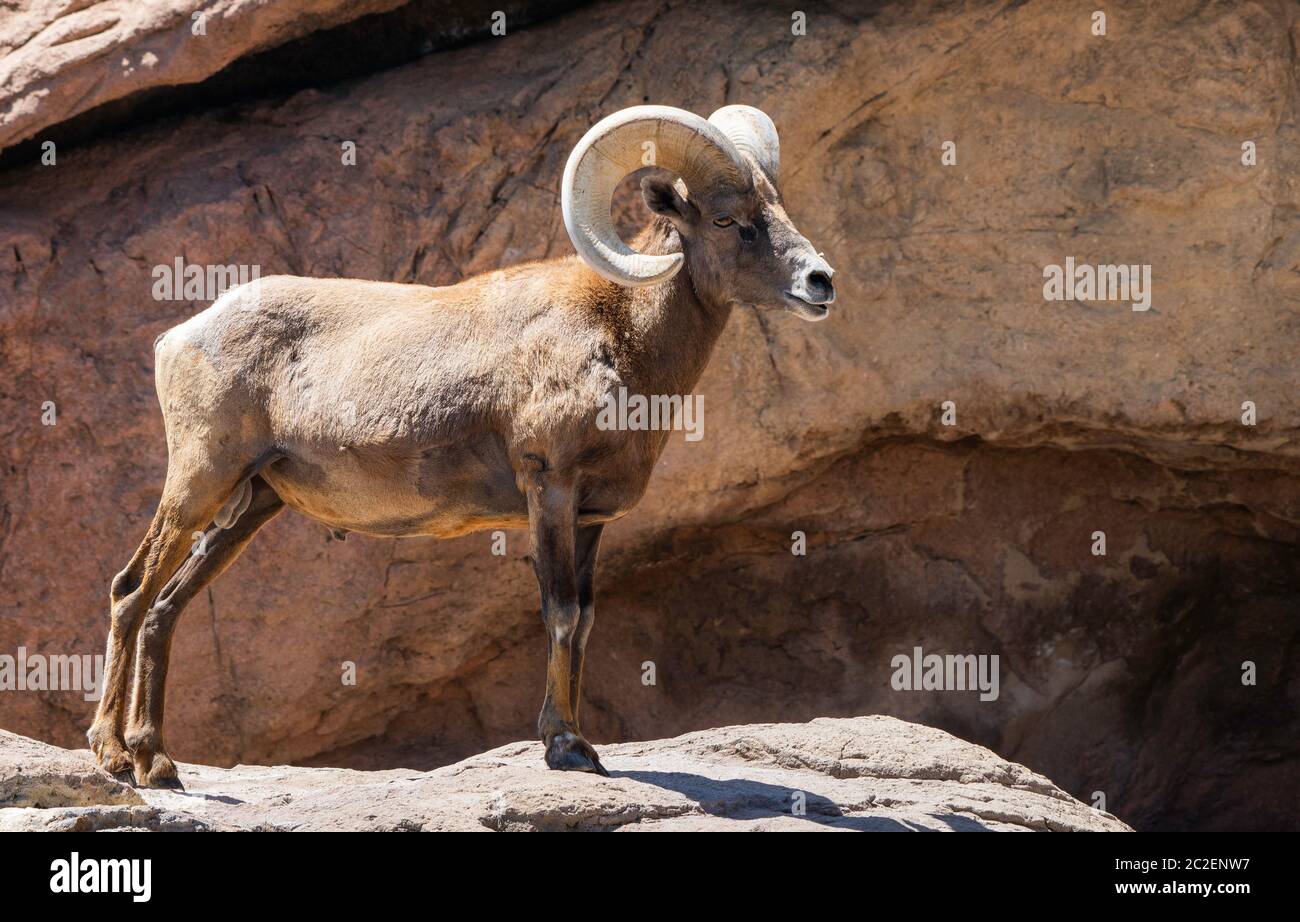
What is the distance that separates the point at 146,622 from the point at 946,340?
235 inches

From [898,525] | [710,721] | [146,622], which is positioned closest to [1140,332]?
[898,525]

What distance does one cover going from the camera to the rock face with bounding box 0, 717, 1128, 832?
7184 mm

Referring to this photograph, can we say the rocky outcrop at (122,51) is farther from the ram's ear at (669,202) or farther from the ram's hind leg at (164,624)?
the ram's ear at (669,202)

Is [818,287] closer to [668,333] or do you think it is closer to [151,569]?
[668,333]

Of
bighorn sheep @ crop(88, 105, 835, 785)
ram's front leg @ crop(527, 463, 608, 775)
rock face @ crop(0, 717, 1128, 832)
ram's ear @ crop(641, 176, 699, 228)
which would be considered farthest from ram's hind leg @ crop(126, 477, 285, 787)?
ram's ear @ crop(641, 176, 699, 228)

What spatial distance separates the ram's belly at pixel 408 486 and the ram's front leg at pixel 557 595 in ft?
1.00

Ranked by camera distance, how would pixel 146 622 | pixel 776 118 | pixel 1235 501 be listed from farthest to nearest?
pixel 1235 501 → pixel 776 118 → pixel 146 622

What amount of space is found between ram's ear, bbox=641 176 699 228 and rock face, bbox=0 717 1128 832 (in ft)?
9.33

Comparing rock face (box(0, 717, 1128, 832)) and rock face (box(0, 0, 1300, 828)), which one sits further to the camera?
rock face (box(0, 0, 1300, 828))

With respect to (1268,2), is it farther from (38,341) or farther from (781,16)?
(38,341)

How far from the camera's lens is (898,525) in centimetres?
1332

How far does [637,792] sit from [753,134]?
3572 millimetres

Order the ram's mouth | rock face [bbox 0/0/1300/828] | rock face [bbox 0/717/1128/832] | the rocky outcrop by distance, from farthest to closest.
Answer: rock face [bbox 0/0/1300/828], the rocky outcrop, the ram's mouth, rock face [bbox 0/717/1128/832]

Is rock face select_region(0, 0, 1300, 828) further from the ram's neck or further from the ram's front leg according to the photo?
the ram's front leg
